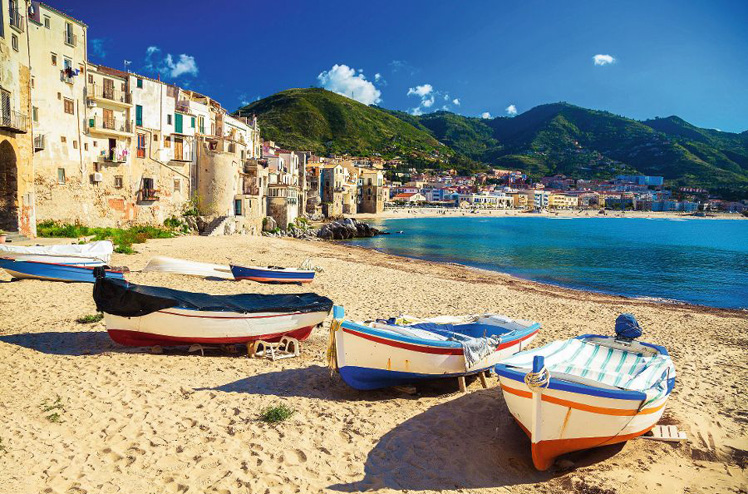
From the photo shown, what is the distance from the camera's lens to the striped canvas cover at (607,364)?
21.9ft

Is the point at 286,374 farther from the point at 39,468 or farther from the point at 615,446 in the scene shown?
the point at 615,446

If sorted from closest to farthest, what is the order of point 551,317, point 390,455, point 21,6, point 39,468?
point 39,468 → point 390,455 → point 551,317 → point 21,6

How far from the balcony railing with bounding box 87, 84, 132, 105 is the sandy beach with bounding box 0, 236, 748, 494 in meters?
23.5

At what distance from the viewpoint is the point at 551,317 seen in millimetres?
16156

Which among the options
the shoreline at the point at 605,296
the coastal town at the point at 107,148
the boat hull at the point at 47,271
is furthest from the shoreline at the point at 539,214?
the boat hull at the point at 47,271

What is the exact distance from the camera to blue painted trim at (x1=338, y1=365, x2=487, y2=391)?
8.07 metres

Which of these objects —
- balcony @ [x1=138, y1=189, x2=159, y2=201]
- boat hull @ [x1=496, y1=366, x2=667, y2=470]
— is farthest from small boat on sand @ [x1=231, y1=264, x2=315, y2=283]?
balcony @ [x1=138, y1=189, x2=159, y2=201]

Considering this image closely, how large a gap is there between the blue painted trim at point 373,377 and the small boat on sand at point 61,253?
Result: 13.3 meters

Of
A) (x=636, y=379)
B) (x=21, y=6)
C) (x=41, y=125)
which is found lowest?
(x=636, y=379)

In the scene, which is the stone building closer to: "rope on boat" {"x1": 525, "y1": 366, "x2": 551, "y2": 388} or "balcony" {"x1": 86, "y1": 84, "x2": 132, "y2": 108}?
"balcony" {"x1": 86, "y1": 84, "x2": 132, "y2": 108}

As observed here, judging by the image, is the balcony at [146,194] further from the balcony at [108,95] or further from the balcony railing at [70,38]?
the balcony railing at [70,38]

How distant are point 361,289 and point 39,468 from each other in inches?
563

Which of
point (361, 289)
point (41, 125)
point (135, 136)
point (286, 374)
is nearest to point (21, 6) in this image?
point (41, 125)

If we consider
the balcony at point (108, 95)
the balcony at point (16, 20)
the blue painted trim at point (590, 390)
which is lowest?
the blue painted trim at point (590, 390)
